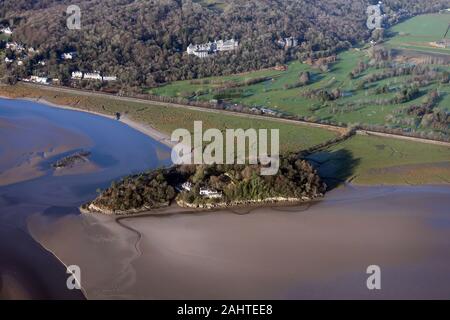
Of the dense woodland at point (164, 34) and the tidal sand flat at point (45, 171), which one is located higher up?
the dense woodland at point (164, 34)

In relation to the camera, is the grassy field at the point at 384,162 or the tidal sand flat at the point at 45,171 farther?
the grassy field at the point at 384,162

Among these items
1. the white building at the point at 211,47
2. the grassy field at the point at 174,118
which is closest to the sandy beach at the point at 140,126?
the grassy field at the point at 174,118

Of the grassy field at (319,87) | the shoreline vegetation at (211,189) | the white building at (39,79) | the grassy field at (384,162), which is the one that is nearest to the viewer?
the shoreline vegetation at (211,189)

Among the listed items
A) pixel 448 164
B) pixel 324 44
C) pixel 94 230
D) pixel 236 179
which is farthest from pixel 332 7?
pixel 94 230

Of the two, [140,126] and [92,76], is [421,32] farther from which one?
[140,126]

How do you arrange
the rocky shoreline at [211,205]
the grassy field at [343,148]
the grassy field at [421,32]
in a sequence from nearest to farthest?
the rocky shoreline at [211,205] → the grassy field at [343,148] → the grassy field at [421,32]

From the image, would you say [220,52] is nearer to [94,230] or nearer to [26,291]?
[94,230]

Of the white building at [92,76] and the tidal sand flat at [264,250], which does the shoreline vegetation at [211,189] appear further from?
the white building at [92,76]
